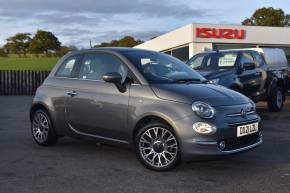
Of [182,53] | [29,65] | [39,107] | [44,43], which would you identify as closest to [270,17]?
[29,65]

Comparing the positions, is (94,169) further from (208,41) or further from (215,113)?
(208,41)

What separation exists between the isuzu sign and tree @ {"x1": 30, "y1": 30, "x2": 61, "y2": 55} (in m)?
72.5

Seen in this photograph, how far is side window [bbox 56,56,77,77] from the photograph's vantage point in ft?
24.7

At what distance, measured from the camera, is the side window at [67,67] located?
753 cm

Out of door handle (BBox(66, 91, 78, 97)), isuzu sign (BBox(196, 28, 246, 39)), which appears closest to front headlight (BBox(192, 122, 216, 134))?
door handle (BBox(66, 91, 78, 97))

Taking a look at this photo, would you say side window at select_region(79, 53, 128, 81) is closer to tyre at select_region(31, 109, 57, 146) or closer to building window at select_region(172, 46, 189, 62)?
tyre at select_region(31, 109, 57, 146)

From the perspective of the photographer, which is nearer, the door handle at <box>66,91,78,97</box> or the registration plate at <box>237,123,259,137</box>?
the registration plate at <box>237,123,259,137</box>

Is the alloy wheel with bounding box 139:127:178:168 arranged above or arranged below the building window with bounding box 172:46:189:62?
below

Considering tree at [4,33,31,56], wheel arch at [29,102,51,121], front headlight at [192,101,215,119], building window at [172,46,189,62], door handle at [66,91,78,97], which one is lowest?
wheel arch at [29,102,51,121]

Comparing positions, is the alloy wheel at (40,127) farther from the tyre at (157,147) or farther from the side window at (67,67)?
the tyre at (157,147)

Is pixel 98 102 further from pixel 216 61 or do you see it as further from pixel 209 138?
pixel 216 61

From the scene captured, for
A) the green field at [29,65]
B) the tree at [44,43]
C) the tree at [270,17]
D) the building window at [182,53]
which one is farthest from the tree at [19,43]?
the building window at [182,53]

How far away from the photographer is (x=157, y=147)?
20.1 ft

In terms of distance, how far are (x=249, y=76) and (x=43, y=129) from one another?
617cm
